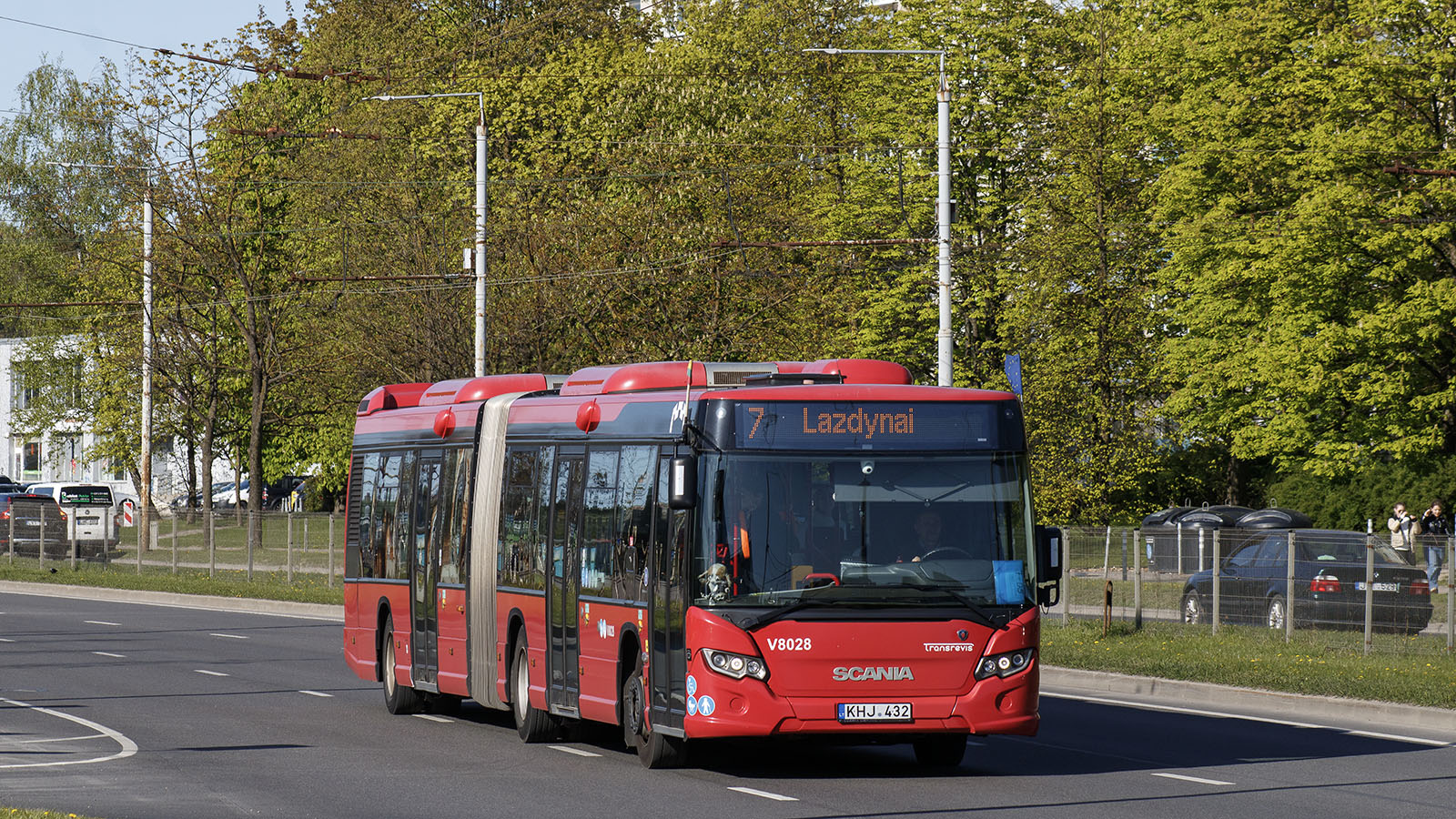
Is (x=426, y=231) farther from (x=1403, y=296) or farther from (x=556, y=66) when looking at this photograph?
(x=1403, y=296)

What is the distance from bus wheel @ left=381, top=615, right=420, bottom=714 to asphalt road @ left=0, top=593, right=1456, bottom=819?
0.19 meters

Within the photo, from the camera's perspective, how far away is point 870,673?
13.1 meters

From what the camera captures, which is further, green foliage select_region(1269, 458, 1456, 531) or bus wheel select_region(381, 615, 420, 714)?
green foliage select_region(1269, 458, 1456, 531)

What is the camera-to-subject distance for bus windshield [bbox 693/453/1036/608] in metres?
13.2

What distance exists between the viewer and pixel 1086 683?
2220 cm

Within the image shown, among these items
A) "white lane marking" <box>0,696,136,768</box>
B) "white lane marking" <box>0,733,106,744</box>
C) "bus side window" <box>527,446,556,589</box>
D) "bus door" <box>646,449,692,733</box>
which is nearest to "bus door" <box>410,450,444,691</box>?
"bus side window" <box>527,446,556,589</box>

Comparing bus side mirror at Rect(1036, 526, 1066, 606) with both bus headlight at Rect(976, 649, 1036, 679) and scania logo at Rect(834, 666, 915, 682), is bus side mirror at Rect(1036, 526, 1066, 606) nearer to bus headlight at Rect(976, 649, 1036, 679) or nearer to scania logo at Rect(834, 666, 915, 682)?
bus headlight at Rect(976, 649, 1036, 679)

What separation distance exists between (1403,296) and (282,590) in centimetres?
2432

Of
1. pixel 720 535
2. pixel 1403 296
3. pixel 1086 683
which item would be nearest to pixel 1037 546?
pixel 720 535

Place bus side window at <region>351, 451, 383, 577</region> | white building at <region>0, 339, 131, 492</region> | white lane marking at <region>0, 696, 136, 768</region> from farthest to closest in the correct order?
white building at <region>0, 339, 131, 492</region>
bus side window at <region>351, 451, 383, 577</region>
white lane marking at <region>0, 696, 136, 768</region>

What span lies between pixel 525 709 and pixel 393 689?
3175 mm

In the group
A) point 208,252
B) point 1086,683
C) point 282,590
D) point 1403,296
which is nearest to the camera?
point 1086,683

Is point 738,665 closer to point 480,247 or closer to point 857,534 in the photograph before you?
point 857,534

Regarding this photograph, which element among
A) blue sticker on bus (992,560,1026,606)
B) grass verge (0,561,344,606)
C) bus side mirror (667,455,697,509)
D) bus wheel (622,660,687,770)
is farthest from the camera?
grass verge (0,561,344,606)
